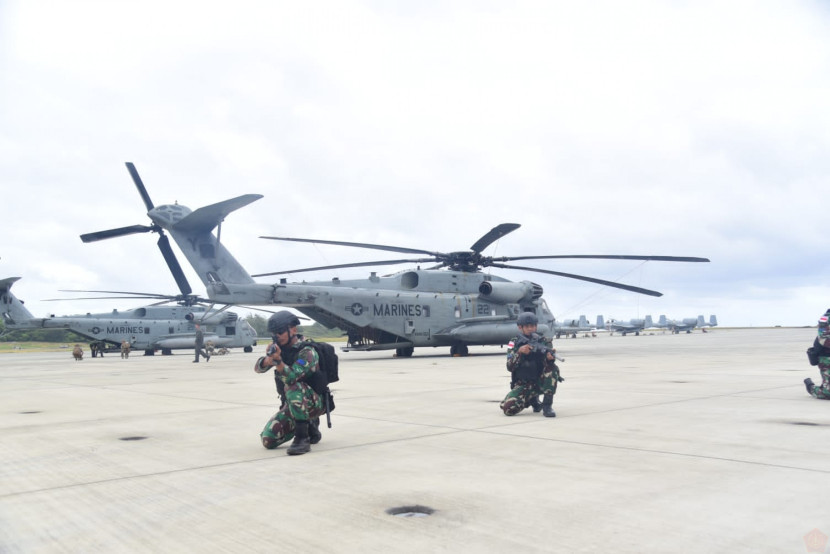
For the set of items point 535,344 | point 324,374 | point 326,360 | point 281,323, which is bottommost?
point 324,374

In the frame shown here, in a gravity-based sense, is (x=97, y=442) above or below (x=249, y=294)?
below

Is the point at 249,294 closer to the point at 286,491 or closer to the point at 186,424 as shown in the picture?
the point at 186,424

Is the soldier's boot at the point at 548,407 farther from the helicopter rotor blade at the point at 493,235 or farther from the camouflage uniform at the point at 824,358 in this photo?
the helicopter rotor blade at the point at 493,235

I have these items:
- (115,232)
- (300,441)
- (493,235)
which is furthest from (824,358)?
(115,232)

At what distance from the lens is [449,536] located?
3.74 meters

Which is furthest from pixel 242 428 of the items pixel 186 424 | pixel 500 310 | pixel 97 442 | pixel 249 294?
pixel 500 310

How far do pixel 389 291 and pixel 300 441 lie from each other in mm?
18878

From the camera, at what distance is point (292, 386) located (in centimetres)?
661

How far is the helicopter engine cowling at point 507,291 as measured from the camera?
26641 mm

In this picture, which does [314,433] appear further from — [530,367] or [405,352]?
[405,352]

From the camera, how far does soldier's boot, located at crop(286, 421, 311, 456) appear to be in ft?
20.7

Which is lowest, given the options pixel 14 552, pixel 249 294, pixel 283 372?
pixel 14 552

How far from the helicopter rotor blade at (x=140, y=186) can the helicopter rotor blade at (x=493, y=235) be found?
12.0 meters

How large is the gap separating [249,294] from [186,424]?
14.1 metres
